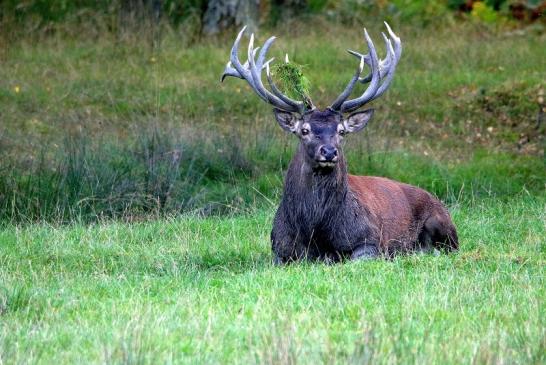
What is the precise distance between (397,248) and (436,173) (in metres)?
3.76

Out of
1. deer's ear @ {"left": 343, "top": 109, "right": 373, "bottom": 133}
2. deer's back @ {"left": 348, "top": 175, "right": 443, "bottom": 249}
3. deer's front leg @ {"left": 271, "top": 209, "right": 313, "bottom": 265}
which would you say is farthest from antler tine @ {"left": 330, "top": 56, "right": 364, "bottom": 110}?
deer's front leg @ {"left": 271, "top": 209, "right": 313, "bottom": 265}

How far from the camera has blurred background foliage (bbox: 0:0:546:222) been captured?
12.9 m

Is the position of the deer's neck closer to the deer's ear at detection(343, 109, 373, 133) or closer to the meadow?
the deer's ear at detection(343, 109, 373, 133)

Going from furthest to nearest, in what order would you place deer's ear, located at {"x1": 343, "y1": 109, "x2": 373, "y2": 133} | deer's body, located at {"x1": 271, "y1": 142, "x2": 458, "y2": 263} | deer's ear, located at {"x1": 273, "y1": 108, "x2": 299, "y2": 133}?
deer's ear, located at {"x1": 343, "y1": 109, "x2": 373, "y2": 133} < deer's ear, located at {"x1": 273, "y1": 108, "x2": 299, "y2": 133} < deer's body, located at {"x1": 271, "y1": 142, "x2": 458, "y2": 263}

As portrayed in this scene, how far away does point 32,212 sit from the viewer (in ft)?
39.7

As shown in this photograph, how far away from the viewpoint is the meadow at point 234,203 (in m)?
6.63

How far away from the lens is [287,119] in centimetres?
1006

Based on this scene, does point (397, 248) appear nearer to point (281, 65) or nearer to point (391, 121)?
point (281, 65)

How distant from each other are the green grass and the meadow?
0.02 meters

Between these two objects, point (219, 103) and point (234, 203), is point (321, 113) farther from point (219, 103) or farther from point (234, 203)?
point (219, 103)

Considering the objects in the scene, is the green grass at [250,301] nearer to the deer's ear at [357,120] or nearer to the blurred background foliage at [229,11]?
the deer's ear at [357,120]

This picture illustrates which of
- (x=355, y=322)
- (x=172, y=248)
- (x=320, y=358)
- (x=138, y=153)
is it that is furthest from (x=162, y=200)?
(x=320, y=358)

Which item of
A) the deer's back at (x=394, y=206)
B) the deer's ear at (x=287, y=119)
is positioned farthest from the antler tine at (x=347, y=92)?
the deer's back at (x=394, y=206)

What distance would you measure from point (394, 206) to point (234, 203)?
2.74 m
